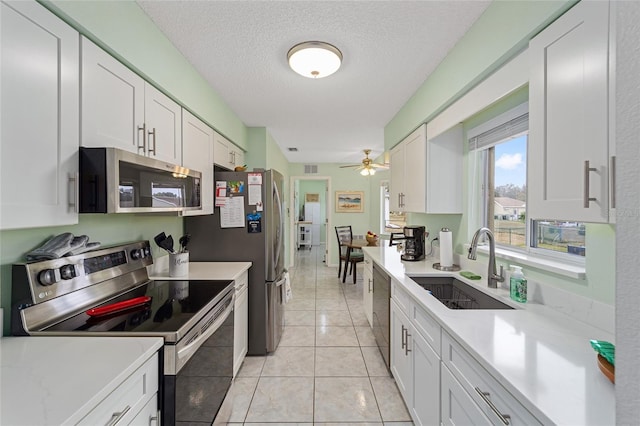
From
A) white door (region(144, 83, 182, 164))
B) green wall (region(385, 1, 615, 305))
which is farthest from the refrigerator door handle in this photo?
green wall (region(385, 1, 615, 305))

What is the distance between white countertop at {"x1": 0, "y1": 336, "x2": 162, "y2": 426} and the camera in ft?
2.31

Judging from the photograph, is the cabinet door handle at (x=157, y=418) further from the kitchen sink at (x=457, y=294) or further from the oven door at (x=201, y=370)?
the kitchen sink at (x=457, y=294)

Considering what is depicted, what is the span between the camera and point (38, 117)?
0.97m

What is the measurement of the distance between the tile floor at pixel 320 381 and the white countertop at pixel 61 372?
1.09 metres

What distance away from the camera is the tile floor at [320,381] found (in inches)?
72.9

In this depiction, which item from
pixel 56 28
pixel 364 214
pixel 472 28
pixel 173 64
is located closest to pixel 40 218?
pixel 56 28

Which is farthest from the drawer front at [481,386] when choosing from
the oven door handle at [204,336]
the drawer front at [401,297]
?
the oven door handle at [204,336]

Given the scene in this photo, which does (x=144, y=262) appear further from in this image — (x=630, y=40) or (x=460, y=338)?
(x=630, y=40)

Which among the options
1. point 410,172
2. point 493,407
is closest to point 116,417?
point 493,407

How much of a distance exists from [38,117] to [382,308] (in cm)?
241

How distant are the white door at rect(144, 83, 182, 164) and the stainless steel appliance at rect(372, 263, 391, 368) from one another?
1854 mm

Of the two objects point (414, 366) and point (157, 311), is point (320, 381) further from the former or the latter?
point (157, 311)

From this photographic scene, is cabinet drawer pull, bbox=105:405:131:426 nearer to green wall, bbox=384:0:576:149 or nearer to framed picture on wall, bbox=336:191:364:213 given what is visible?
green wall, bbox=384:0:576:149

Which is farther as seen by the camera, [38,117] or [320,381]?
[320,381]
